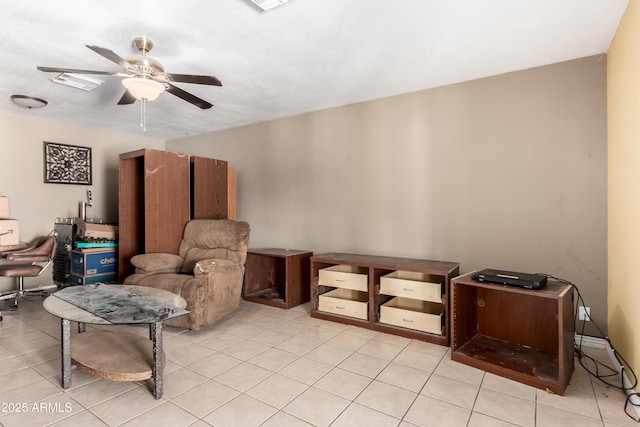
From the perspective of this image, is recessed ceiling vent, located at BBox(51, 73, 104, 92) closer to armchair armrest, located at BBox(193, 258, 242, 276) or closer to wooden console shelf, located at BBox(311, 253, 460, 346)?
armchair armrest, located at BBox(193, 258, 242, 276)

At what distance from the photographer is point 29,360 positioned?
91.1 inches

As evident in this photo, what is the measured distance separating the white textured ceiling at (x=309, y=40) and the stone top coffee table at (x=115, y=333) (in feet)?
5.58

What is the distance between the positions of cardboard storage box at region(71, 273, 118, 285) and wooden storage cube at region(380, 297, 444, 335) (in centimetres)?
322

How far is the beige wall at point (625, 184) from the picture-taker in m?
1.84

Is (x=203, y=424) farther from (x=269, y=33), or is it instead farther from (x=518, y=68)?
(x=518, y=68)

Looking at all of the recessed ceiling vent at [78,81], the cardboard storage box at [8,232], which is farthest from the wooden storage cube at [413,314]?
the cardboard storage box at [8,232]

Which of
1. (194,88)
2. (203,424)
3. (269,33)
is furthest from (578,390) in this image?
(194,88)

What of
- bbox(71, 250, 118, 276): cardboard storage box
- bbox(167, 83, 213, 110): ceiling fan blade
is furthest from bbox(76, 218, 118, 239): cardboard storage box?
bbox(167, 83, 213, 110): ceiling fan blade

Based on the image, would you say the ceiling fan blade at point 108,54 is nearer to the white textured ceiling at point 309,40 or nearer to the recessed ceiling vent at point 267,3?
the white textured ceiling at point 309,40

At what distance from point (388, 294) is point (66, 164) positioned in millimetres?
4682

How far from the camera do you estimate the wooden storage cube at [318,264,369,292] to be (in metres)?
3.08

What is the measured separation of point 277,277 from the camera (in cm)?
427

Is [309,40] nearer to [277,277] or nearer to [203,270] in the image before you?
[203,270]

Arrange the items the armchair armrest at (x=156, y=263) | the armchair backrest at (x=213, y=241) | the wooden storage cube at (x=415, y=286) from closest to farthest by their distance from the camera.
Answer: the wooden storage cube at (x=415, y=286), the armchair armrest at (x=156, y=263), the armchair backrest at (x=213, y=241)
